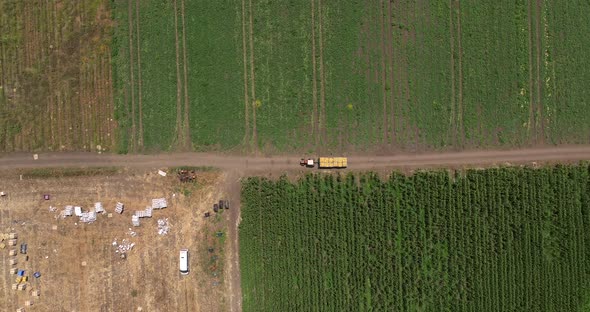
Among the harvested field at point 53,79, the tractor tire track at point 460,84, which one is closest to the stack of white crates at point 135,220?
the harvested field at point 53,79

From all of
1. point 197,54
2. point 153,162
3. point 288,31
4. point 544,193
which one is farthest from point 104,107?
point 544,193

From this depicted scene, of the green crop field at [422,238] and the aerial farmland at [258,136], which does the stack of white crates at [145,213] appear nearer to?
the aerial farmland at [258,136]

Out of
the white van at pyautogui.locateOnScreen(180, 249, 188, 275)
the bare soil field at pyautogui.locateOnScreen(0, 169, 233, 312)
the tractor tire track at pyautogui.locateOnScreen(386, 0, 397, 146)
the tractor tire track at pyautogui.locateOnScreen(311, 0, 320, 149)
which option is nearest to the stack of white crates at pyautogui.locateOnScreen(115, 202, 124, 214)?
the bare soil field at pyautogui.locateOnScreen(0, 169, 233, 312)

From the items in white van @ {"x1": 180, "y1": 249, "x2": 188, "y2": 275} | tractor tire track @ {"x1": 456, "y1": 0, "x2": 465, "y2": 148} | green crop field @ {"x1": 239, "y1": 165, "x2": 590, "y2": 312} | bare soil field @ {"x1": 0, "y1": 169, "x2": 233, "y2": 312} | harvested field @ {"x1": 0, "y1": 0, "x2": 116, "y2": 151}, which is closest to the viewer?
green crop field @ {"x1": 239, "y1": 165, "x2": 590, "y2": 312}

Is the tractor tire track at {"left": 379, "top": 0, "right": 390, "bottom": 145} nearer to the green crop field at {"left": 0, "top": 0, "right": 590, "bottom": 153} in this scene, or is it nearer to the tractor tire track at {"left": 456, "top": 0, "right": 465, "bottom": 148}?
the green crop field at {"left": 0, "top": 0, "right": 590, "bottom": 153}

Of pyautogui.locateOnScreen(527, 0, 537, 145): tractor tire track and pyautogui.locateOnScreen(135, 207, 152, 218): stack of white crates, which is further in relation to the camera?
pyautogui.locateOnScreen(527, 0, 537, 145): tractor tire track

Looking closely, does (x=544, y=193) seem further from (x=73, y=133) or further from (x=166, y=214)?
(x=73, y=133)

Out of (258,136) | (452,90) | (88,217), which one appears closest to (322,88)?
(258,136)
